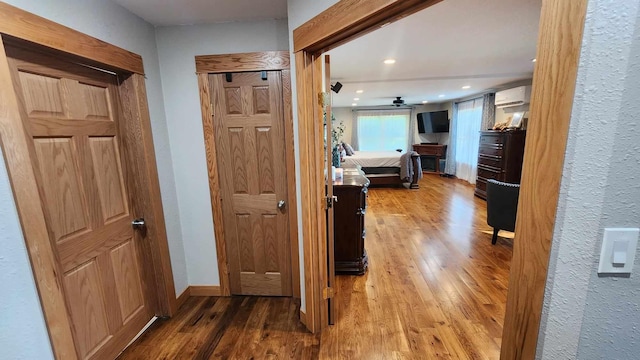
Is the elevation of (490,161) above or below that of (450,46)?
below

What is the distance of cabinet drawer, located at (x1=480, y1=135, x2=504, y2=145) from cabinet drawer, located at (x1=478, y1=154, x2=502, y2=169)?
30cm

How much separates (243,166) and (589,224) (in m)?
2.00

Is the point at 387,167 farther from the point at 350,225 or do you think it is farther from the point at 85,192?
the point at 85,192

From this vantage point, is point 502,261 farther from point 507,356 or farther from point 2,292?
point 2,292

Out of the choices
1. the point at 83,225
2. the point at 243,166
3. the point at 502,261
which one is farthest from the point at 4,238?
the point at 502,261

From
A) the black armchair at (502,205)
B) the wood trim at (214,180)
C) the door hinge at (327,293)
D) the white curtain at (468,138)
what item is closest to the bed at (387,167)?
the white curtain at (468,138)

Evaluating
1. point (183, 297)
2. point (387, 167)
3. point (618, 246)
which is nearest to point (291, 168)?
point (183, 297)

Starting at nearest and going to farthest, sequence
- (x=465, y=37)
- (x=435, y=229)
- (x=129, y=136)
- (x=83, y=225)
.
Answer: (x=83, y=225), (x=129, y=136), (x=465, y=37), (x=435, y=229)

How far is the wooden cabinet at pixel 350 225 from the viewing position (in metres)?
2.53

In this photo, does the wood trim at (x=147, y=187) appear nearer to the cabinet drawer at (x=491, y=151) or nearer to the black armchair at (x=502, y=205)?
the black armchair at (x=502, y=205)

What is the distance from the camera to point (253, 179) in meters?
2.15

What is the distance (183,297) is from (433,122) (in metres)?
8.13

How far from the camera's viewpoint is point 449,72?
3797 mm

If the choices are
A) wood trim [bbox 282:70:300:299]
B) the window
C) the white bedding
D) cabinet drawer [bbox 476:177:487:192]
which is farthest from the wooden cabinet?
the window
